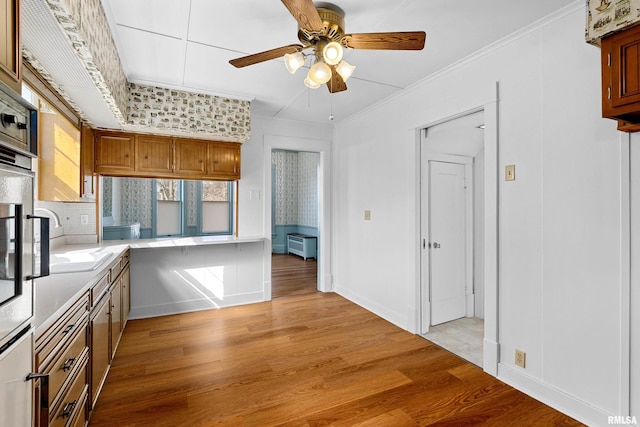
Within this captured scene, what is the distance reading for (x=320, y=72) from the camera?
1.88 m

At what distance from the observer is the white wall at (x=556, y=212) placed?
6.07 ft

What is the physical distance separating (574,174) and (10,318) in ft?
9.10

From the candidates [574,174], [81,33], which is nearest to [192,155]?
[81,33]

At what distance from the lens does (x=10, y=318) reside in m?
0.92

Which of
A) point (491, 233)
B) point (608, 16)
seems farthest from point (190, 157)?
point (608, 16)

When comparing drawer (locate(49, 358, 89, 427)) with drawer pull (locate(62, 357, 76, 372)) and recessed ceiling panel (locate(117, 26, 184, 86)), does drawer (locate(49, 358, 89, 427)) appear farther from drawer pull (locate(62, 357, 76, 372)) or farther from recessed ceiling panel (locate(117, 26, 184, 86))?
recessed ceiling panel (locate(117, 26, 184, 86))

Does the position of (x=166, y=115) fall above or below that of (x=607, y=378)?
above

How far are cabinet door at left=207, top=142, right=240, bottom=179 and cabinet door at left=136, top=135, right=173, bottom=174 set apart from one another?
1.50ft

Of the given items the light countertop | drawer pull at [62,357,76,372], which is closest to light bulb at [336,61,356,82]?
the light countertop

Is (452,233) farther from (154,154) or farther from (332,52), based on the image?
(154,154)

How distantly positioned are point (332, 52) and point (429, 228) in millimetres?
2232

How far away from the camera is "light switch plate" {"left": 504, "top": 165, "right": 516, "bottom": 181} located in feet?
7.62

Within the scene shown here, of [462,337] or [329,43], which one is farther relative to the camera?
Answer: [462,337]

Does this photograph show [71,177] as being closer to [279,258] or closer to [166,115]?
[166,115]
